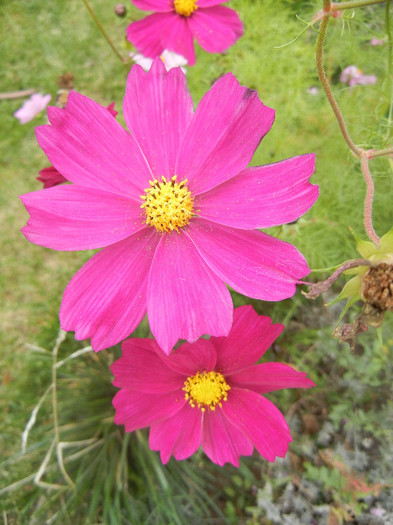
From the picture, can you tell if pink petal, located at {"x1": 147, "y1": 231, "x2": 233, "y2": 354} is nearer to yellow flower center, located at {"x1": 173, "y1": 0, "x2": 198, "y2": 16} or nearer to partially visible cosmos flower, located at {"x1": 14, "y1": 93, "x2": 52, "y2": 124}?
yellow flower center, located at {"x1": 173, "y1": 0, "x2": 198, "y2": 16}

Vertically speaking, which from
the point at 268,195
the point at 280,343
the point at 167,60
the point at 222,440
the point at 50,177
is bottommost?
the point at 280,343

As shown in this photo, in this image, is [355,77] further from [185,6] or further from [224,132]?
[224,132]

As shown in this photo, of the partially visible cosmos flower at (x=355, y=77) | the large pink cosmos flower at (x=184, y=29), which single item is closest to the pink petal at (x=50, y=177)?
the large pink cosmos flower at (x=184, y=29)

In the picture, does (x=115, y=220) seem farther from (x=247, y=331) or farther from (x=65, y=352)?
(x=65, y=352)

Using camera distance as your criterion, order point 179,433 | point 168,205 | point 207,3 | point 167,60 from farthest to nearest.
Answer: point 167,60, point 207,3, point 179,433, point 168,205

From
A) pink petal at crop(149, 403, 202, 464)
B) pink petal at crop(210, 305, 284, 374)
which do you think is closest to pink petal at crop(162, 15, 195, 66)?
pink petal at crop(210, 305, 284, 374)

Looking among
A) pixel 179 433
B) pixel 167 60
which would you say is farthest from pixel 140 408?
pixel 167 60
